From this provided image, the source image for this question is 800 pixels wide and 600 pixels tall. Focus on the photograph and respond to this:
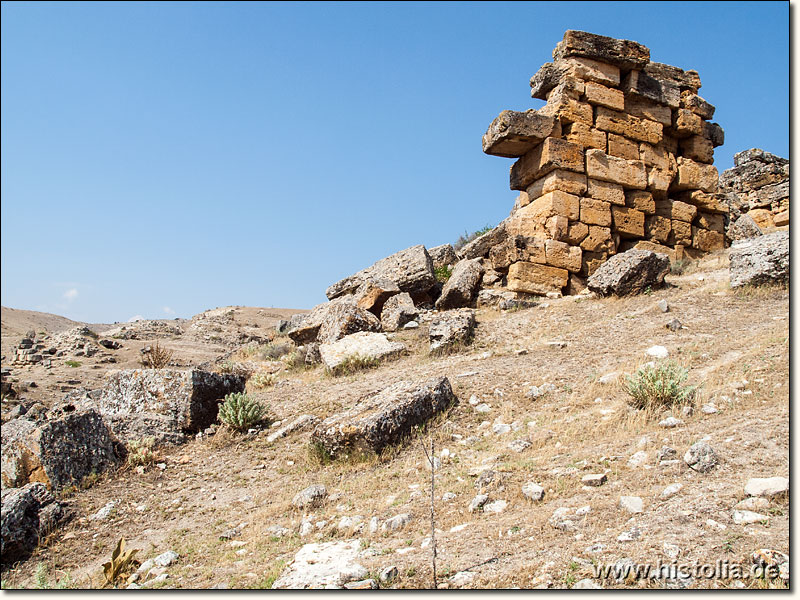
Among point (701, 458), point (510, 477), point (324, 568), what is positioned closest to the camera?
point (324, 568)

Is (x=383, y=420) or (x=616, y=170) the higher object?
(x=616, y=170)

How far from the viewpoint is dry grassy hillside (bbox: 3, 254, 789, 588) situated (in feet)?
12.7

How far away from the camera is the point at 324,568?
163 inches

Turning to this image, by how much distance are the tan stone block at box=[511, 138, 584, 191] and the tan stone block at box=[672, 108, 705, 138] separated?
295 cm

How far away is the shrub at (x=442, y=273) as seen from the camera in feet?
48.3

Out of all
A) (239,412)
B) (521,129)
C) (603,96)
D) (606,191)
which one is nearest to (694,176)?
(606,191)

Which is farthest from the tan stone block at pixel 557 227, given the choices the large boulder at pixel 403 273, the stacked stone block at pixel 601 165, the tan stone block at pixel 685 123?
the tan stone block at pixel 685 123

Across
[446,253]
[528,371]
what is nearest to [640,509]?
[528,371]

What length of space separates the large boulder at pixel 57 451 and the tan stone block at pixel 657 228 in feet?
37.7

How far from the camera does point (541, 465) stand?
540 cm

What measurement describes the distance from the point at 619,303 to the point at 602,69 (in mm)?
5807

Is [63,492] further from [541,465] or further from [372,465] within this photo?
[541,465]

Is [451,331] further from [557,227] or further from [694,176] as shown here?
[694,176]

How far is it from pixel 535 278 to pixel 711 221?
5337mm
